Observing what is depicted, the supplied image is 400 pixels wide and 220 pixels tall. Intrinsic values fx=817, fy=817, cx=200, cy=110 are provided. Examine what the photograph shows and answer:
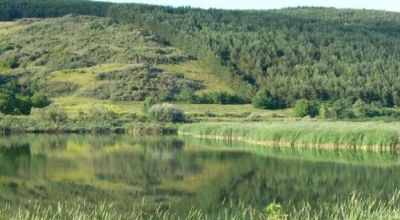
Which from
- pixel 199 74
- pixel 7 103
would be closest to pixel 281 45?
pixel 199 74

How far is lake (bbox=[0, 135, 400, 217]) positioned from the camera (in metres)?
24.4

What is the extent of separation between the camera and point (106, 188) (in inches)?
1076

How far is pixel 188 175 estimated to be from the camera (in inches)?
1264

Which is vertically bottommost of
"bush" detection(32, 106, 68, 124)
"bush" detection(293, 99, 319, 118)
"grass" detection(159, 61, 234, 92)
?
"grass" detection(159, 61, 234, 92)

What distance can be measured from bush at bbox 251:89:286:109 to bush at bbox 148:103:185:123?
1600 cm

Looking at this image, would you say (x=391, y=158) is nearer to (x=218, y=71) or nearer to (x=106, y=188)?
(x=106, y=188)

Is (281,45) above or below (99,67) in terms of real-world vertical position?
above

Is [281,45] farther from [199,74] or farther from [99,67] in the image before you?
[99,67]

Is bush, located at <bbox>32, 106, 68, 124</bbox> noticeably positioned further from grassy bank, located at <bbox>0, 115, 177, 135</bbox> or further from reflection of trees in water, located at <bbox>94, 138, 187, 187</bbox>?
reflection of trees in water, located at <bbox>94, 138, 187, 187</bbox>

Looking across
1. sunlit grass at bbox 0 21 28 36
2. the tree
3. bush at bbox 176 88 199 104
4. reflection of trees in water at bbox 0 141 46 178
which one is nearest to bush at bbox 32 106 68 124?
the tree

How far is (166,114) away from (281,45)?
146 ft

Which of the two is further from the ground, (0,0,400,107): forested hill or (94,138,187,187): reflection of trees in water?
(94,138,187,187): reflection of trees in water

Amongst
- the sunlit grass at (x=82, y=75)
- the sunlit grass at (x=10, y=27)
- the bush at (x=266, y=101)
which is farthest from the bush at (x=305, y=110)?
the sunlit grass at (x=10, y=27)

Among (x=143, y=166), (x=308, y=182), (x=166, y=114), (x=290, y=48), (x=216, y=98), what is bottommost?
(x=216, y=98)
